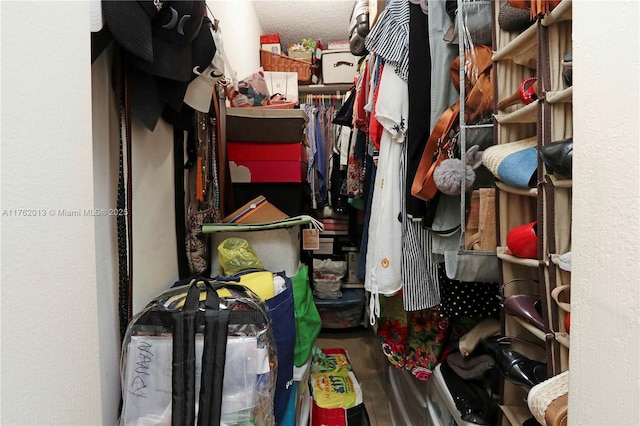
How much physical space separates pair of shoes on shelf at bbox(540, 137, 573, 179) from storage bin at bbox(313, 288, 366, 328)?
2133mm

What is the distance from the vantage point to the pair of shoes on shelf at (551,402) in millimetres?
533

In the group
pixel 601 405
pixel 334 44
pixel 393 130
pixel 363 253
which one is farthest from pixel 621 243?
pixel 334 44

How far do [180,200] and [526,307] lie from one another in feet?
3.49

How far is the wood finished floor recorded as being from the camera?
189 centimetres

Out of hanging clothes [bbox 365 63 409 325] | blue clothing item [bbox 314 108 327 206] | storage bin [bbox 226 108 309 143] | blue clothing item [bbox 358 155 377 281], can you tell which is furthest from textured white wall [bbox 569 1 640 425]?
blue clothing item [bbox 314 108 327 206]

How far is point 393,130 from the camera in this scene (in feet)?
3.91

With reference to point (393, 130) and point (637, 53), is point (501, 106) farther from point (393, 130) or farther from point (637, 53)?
point (637, 53)

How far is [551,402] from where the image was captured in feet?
1.85

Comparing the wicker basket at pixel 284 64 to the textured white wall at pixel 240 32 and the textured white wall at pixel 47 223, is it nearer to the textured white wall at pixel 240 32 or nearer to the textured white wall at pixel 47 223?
the textured white wall at pixel 240 32

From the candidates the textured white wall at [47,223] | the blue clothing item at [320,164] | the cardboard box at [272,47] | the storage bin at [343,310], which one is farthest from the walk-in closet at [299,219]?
the cardboard box at [272,47]

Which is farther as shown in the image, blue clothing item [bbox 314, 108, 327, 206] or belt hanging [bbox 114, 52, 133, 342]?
blue clothing item [bbox 314, 108, 327, 206]

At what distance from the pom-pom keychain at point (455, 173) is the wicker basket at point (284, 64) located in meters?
2.07

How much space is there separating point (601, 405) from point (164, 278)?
106 centimetres

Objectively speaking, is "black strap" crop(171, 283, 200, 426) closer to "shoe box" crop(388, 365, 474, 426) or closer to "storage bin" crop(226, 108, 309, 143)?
"shoe box" crop(388, 365, 474, 426)
